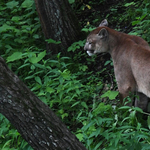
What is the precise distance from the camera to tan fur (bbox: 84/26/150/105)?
458 cm

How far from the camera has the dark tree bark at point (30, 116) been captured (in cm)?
301

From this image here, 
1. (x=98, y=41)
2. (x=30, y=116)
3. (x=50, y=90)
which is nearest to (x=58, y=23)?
(x=98, y=41)

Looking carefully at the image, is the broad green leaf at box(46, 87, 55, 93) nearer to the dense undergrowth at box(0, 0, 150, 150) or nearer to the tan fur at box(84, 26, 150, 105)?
the dense undergrowth at box(0, 0, 150, 150)

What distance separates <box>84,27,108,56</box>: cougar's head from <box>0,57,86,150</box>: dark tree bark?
2.70 m

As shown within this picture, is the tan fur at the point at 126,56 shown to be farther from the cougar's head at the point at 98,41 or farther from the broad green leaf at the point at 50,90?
the broad green leaf at the point at 50,90

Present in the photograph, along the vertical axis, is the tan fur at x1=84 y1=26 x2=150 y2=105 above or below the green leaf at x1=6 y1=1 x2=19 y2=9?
below

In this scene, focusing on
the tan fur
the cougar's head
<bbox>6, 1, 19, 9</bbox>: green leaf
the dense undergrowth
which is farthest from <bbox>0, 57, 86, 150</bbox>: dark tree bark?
<bbox>6, 1, 19, 9</bbox>: green leaf

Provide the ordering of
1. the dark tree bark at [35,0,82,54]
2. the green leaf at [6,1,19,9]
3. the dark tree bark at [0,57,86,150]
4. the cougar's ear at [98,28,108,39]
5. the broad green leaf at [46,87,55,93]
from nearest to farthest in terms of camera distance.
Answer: the dark tree bark at [0,57,86,150] < the broad green leaf at [46,87,55,93] < the cougar's ear at [98,28,108,39] < the dark tree bark at [35,0,82,54] < the green leaf at [6,1,19,9]

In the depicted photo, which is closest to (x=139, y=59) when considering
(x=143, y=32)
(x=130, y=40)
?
(x=130, y=40)

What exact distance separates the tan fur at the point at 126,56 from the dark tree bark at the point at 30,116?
1.76 meters

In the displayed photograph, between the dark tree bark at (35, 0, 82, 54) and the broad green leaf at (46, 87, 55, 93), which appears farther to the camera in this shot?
the dark tree bark at (35, 0, 82, 54)

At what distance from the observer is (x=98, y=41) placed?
5.77m

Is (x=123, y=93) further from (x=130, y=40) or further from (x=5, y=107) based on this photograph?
(x=5, y=107)

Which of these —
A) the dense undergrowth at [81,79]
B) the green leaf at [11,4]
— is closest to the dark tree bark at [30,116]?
the dense undergrowth at [81,79]
